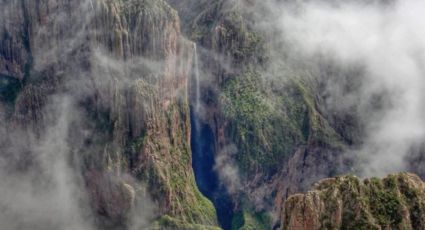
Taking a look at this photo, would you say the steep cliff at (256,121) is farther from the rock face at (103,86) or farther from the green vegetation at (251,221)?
the rock face at (103,86)

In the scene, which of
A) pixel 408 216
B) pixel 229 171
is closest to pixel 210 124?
pixel 229 171

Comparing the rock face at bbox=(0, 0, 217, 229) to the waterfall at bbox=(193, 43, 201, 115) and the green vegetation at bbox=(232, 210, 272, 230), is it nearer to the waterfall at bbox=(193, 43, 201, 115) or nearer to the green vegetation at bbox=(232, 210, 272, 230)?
the green vegetation at bbox=(232, 210, 272, 230)

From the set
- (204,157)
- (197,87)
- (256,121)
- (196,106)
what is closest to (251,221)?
(204,157)

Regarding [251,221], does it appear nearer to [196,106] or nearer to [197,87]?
[196,106]

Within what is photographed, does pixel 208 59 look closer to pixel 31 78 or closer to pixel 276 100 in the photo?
pixel 276 100

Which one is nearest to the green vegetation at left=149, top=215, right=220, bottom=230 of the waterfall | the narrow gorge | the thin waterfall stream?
the narrow gorge

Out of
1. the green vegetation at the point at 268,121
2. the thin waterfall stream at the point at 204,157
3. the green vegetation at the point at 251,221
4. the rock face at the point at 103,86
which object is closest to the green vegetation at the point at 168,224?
the rock face at the point at 103,86

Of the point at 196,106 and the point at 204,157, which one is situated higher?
the point at 196,106
